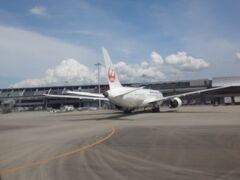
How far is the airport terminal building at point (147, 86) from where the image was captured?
115762 millimetres

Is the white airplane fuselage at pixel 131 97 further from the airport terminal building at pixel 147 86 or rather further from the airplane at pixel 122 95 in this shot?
the airport terminal building at pixel 147 86

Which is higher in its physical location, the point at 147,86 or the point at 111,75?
the point at 147,86

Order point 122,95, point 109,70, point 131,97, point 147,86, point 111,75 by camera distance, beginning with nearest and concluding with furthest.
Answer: point 122,95, point 109,70, point 111,75, point 131,97, point 147,86

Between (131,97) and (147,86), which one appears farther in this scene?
(147,86)

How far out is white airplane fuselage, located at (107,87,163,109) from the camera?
3697cm

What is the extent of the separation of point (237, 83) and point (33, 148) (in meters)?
116

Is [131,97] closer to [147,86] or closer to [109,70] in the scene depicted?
[109,70]

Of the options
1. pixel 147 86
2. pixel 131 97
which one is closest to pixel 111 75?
pixel 131 97

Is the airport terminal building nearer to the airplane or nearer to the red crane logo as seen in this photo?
the airplane

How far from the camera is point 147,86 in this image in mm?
110375

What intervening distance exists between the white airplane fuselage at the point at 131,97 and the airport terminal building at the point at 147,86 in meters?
55.2

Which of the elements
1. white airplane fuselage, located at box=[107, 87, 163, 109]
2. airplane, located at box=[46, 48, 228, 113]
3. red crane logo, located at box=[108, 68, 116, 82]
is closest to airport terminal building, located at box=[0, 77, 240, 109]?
airplane, located at box=[46, 48, 228, 113]

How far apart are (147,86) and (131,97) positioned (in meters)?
68.4

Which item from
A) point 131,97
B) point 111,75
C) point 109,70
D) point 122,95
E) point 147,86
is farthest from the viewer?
point 147,86
